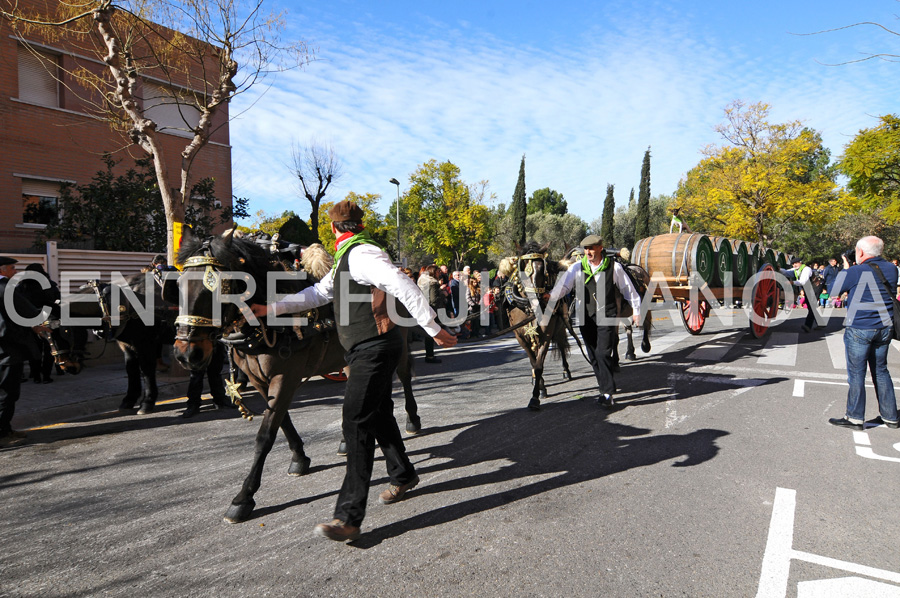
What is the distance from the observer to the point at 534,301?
6953mm

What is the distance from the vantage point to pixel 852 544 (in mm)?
3215

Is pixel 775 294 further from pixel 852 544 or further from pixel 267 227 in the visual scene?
pixel 267 227

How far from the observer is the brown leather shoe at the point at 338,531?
3.22m

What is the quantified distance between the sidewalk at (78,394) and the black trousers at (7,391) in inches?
35.9

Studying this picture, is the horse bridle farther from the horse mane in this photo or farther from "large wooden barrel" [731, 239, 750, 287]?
"large wooden barrel" [731, 239, 750, 287]

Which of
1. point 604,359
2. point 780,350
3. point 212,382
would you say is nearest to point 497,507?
point 604,359

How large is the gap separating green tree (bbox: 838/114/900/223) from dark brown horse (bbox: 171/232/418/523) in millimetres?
24753

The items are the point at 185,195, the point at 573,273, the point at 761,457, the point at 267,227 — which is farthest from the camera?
the point at 267,227

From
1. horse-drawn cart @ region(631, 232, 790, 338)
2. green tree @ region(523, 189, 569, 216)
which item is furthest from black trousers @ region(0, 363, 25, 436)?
green tree @ region(523, 189, 569, 216)

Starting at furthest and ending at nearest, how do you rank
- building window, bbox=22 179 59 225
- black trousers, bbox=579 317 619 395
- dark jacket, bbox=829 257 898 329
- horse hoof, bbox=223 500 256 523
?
building window, bbox=22 179 59 225, black trousers, bbox=579 317 619 395, dark jacket, bbox=829 257 898 329, horse hoof, bbox=223 500 256 523

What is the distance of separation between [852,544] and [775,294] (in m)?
11.4

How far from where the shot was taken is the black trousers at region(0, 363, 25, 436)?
18.4ft

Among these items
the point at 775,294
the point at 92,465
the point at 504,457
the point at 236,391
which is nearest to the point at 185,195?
the point at 92,465

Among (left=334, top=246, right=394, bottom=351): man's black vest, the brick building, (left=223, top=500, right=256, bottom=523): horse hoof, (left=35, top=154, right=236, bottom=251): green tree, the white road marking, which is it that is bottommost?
the white road marking
